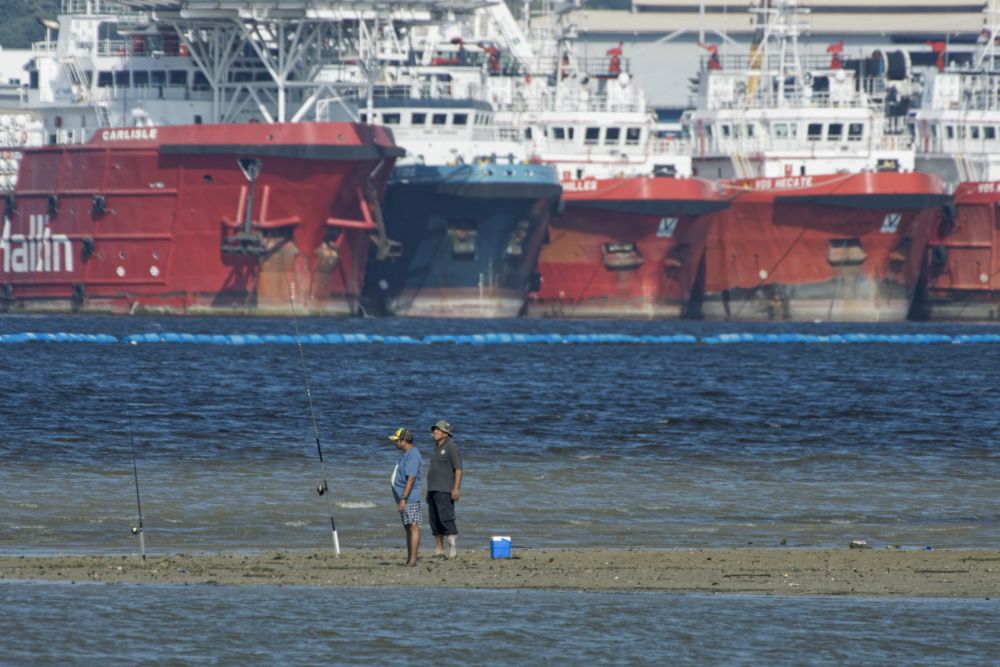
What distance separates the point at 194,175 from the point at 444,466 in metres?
57.1

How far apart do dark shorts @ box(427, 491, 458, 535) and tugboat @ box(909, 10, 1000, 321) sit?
224ft

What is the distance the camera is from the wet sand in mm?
19406

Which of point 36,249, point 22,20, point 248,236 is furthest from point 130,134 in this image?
point 22,20

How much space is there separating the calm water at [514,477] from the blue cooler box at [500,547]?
6.39ft

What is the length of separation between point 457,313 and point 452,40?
16410 millimetres

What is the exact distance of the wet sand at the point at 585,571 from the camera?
19.4 m

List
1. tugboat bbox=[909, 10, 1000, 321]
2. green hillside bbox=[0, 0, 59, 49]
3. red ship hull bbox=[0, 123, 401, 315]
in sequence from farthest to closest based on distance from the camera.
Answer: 1. green hillside bbox=[0, 0, 59, 49]
2. tugboat bbox=[909, 10, 1000, 321]
3. red ship hull bbox=[0, 123, 401, 315]

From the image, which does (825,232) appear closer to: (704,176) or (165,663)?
(704,176)

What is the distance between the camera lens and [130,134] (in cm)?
7669

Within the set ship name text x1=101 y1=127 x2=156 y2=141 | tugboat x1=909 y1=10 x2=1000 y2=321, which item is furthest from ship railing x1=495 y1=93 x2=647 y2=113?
ship name text x1=101 y1=127 x2=156 y2=141

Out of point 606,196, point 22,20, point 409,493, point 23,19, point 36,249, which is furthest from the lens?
point 23,19

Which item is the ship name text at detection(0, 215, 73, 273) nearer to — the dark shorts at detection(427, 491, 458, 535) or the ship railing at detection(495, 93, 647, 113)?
the ship railing at detection(495, 93, 647, 113)

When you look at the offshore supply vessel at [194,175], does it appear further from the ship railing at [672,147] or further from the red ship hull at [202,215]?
the ship railing at [672,147]

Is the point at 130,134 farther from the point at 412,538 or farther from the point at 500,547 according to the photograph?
the point at 412,538
